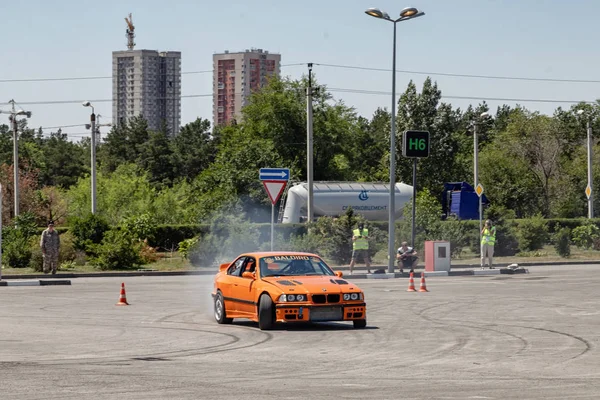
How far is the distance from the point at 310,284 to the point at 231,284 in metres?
1.97

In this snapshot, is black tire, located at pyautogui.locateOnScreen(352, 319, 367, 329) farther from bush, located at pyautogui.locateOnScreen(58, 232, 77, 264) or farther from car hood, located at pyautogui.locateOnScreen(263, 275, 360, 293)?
bush, located at pyautogui.locateOnScreen(58, 232, 77, 264)

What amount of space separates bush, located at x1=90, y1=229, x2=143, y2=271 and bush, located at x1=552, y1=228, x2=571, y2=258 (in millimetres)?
18841

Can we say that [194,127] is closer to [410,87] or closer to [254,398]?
[410,87]

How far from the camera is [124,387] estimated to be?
10297 mm

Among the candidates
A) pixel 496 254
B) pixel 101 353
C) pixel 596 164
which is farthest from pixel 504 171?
pixel 101 353

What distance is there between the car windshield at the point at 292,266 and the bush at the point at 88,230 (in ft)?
77.8

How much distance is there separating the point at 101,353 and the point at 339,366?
342cm

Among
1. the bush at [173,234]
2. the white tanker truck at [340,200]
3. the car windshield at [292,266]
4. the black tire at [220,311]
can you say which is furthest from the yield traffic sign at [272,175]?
the white tanker truck at [340,200]

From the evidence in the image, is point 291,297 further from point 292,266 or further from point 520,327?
point 520,327

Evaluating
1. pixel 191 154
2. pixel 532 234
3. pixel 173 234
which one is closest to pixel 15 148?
pixel 173 234

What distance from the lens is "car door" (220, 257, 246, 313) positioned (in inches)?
718

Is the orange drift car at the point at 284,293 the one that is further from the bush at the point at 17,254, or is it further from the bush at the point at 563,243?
the bush at the point at 563,243

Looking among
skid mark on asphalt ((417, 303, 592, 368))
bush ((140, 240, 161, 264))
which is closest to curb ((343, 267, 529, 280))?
bush ((140, 240, 161, 264))

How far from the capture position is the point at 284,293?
54.7ft
